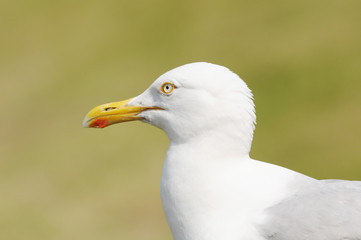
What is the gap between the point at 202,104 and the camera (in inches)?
100

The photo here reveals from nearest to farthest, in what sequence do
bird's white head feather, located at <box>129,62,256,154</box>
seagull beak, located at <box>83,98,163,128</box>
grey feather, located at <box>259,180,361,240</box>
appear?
grey feather, located at <box>259,180,361,240</box>
bird's white head feather, located at <box>129,62,256,154</box>
seagull beak, located at <box>83,98,163,128</box>

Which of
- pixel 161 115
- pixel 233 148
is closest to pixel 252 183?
pixel 233 148

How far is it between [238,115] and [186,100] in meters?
0.23

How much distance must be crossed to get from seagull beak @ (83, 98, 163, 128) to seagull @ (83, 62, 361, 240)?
0.14 meters

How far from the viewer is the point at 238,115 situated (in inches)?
99.3

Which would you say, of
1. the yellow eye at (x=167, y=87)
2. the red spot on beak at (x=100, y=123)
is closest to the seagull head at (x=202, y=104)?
the yellow eye at (x=167, y=87)

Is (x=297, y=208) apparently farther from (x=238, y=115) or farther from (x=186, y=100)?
(x=186, y=100)

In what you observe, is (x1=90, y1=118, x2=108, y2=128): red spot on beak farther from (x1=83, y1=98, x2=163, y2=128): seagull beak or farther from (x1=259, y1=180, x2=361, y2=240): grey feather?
(x1=259, y1=180, x2=361, y2=240): grey feather

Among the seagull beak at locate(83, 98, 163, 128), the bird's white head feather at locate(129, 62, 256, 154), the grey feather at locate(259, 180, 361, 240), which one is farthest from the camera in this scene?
the seagull beak at locate(83, 98, 163, 128)

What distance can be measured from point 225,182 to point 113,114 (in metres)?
0.60

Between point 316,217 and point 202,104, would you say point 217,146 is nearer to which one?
point 202,104

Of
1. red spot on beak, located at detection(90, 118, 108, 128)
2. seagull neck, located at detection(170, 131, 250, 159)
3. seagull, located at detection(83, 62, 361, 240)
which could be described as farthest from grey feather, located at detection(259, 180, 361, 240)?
red spot on beak, located at detection(90, 118, 108, 128)

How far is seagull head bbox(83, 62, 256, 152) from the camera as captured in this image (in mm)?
2523

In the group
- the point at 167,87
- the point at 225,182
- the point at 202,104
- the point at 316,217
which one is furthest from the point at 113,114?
the point at 316,217
